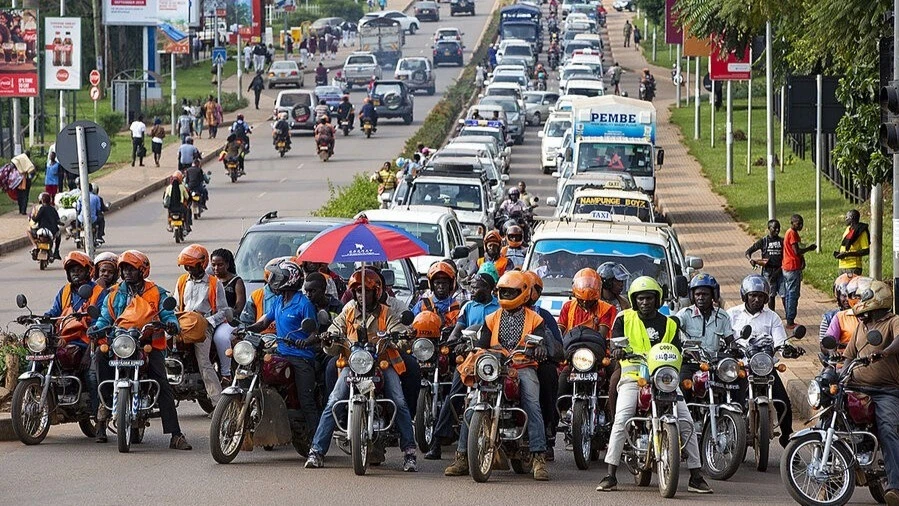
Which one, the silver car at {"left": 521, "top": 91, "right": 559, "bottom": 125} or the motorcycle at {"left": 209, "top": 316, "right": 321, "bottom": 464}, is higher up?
the silver car at {"left": 521, "top": 91, "right": 559, "bottom": 125}

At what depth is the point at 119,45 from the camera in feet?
270

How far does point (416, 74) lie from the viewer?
72750 mm

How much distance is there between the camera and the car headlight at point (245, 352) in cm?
1228

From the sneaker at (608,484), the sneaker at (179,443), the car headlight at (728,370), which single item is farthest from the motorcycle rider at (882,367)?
the sneaker at (179,443)

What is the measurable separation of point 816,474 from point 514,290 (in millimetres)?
2538

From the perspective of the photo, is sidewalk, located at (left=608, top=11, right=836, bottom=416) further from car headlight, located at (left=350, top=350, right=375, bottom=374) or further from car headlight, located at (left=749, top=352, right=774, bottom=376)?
car headlight, located at (left=350, top=350, right=375, bottom=374)

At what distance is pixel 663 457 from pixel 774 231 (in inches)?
457

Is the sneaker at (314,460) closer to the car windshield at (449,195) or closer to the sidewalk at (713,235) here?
the sidewalk at (713,235)

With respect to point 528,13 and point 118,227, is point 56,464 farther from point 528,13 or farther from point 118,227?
point 528,13

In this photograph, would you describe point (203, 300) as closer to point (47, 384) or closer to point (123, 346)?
point (123, 346)

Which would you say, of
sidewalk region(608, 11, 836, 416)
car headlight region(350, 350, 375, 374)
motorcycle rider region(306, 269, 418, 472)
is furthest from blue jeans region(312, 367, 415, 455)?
sidewalk region(608, 11, 836, 416)

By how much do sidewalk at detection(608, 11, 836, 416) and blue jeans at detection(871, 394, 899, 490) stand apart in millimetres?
4791

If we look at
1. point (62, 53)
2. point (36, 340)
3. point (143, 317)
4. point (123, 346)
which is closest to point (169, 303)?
point (143, 317)

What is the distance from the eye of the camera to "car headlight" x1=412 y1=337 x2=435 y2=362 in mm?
12617
